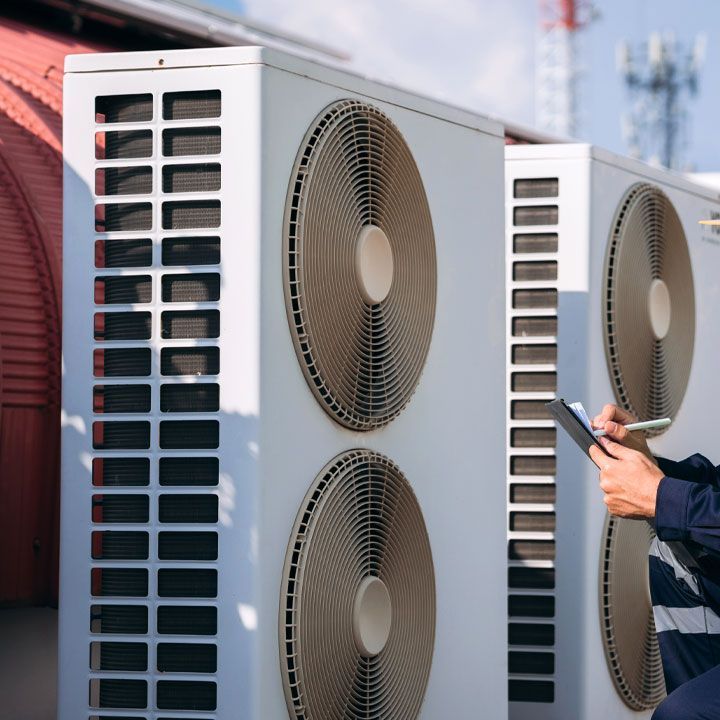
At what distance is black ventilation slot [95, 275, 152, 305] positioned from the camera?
3326mm

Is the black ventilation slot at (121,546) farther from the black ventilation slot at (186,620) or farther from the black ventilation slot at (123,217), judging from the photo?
the black ventilation slot at (123,217)

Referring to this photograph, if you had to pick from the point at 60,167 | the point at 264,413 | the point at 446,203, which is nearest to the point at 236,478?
the point at 264,413

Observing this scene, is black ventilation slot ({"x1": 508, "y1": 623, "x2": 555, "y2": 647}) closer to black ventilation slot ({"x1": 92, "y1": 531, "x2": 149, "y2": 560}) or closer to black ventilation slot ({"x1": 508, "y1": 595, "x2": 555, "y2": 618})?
black ventilation slot ({"x1": 508, "y1": 595, "x2": 555, "y2": 618})

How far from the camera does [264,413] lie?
3.20 metres

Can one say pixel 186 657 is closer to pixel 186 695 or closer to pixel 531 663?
pixel 186 695

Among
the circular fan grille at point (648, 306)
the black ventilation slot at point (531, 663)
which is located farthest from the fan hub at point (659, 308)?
the black ventilation slot at point (531, 663)

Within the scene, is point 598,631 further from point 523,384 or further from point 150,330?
point 150,330

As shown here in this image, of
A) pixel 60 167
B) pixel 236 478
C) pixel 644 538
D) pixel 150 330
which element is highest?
pixel 60 167

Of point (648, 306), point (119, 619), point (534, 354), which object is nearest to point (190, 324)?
point (119, 619)

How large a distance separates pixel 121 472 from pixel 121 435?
99 millimetres

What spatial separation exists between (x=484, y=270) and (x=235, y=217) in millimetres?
1266

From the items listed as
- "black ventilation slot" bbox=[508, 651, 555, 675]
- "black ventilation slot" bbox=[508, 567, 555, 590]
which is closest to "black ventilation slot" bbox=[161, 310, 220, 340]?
"black ventilation slot" bbox=[508, 567, 555, 590]

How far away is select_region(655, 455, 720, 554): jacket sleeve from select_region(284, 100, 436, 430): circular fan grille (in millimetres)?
863

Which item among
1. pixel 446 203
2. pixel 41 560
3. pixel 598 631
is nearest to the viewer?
pixel 446 203
